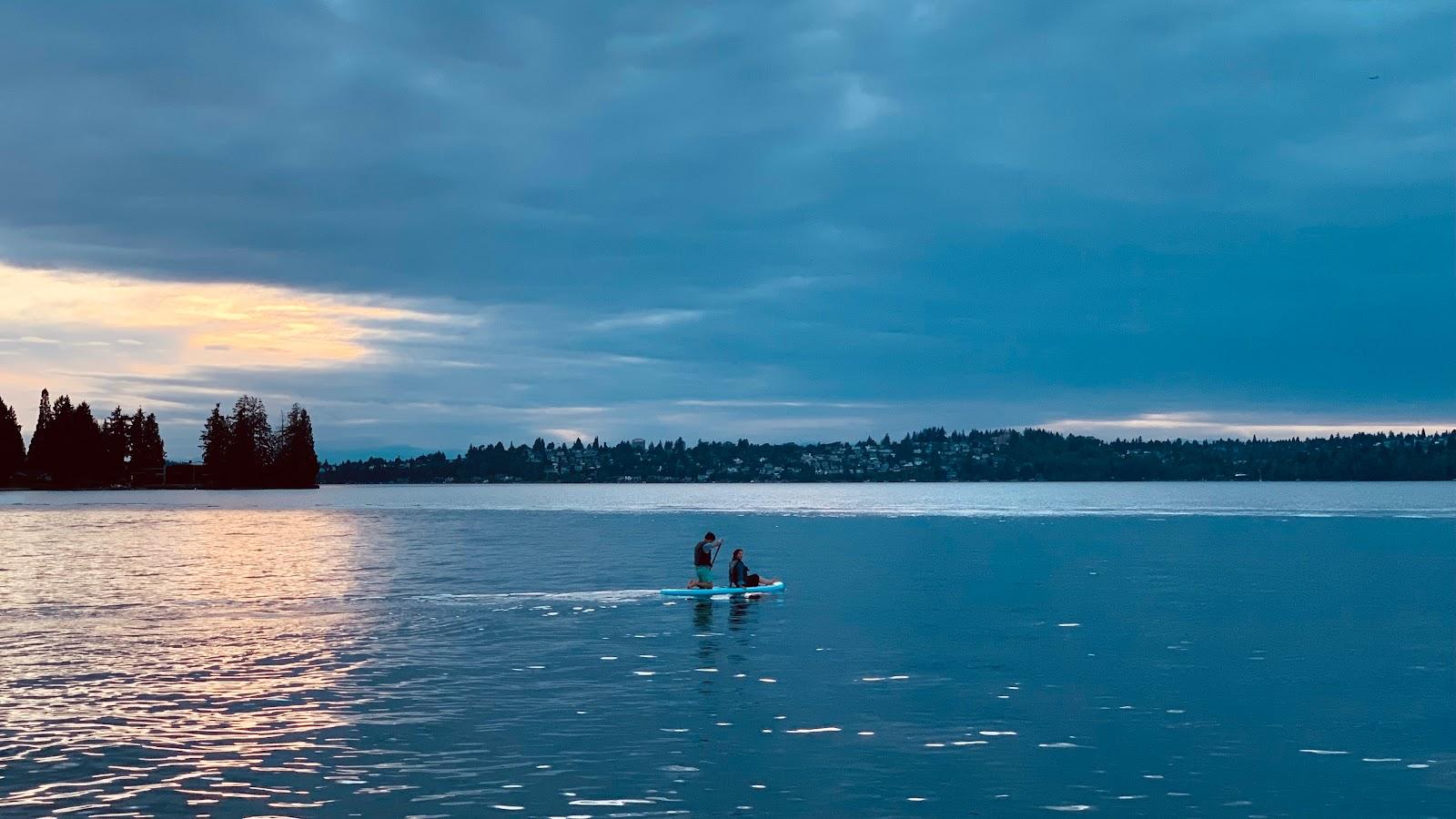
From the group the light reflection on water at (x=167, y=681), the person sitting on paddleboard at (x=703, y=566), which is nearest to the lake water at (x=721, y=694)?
the light reflection on water at (x=167, y=681)

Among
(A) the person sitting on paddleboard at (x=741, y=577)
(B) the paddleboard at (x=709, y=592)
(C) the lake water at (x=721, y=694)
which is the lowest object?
(C) the lake water at (x=721, y=694)

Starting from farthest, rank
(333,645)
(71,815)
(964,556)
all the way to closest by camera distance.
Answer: (964,556)
(333,645)
(71,815)

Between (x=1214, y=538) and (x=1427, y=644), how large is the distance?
8165 cm

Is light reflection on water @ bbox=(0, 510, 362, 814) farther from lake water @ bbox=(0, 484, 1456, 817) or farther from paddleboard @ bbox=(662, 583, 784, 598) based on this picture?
paddleboard @ bbox=(662, 583, 784, 598)

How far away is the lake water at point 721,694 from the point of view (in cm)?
2314

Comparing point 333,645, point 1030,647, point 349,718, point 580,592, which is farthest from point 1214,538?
point 349,718

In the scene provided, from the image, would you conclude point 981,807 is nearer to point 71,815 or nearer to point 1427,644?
point 71,815

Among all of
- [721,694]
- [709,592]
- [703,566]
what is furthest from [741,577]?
[721,694]

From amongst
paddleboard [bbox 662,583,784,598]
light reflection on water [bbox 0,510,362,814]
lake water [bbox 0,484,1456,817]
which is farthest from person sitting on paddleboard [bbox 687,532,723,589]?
light reflection on water [bbox 0,510,362,814]

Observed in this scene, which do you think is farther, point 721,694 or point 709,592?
point 709,592

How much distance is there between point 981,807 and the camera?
877 inches

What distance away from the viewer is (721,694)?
1314 inches

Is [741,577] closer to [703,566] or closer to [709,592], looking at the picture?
[709,592]

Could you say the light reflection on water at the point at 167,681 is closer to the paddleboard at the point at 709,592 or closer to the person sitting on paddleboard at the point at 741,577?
the paddleboard at the point at 709,592
